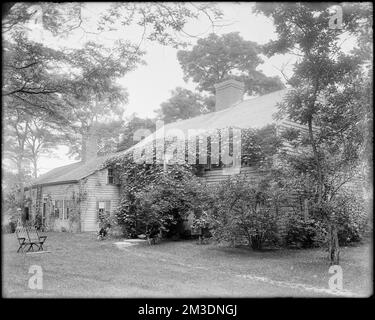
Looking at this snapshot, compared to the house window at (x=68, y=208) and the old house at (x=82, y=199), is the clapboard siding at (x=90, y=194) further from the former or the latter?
the house window at (x=68, y=208)

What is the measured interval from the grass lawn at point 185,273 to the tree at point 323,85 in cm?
138

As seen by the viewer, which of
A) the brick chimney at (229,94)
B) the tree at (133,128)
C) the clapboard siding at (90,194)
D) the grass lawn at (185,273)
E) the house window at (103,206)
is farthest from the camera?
the tree at (133,128)

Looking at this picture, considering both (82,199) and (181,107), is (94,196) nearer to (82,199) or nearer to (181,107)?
(82,199)

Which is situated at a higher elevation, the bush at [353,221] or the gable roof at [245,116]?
the gable roof at [245,116]

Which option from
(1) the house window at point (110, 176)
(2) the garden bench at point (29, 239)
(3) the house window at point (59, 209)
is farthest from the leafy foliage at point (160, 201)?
(3) the house window at point (59, 209)

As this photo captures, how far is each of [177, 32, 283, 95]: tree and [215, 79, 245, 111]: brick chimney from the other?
33.1 ft

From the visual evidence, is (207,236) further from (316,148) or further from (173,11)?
(173,11)

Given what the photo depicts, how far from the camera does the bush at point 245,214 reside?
11898mm

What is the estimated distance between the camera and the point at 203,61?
3419 centimetres

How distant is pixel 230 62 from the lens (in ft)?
112

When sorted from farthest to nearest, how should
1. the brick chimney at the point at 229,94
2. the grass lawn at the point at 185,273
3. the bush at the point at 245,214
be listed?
the brick chimney at the point at 229,94, the bush at the point at 245,214, the grass lawn at the point at 185,273
